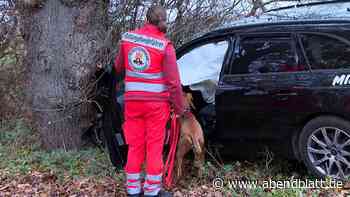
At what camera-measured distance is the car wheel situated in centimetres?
447

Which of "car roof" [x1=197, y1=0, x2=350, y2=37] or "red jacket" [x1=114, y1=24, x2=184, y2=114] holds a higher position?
"car roof" [x1=197, y1=0, x2=350, y2=37]

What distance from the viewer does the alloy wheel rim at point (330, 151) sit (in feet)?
14.7

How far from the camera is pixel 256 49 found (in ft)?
16.5

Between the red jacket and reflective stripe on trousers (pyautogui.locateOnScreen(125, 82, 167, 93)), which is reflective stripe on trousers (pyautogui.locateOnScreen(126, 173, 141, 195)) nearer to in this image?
the red jacket

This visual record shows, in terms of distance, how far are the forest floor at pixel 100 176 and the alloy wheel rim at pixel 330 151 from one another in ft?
0.58

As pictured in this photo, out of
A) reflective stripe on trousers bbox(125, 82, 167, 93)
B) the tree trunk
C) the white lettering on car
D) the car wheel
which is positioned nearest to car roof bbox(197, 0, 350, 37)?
the white lettering on car

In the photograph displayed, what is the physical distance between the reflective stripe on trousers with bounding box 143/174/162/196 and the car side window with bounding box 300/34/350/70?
6.24 feet

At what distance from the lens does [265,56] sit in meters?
4.96

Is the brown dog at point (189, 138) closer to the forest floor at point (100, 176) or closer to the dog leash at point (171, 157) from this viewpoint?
the dog leash at point (171, 157)

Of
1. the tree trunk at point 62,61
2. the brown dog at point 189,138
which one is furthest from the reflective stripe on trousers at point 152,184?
the tree trunk at point 62,61

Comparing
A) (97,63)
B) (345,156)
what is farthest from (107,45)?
(345,156)

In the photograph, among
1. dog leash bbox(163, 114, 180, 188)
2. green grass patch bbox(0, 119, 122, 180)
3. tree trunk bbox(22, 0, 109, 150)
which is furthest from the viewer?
tree trunk bbox(22, 0, 109, 150)

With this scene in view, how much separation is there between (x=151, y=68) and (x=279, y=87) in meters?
1.36

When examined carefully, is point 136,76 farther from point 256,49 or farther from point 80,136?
point 80,136
